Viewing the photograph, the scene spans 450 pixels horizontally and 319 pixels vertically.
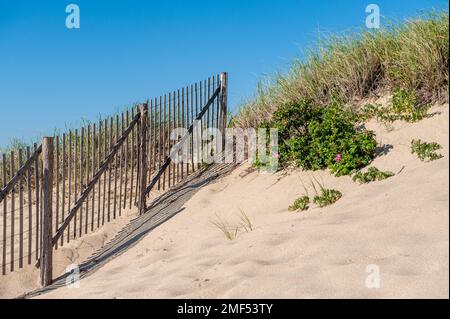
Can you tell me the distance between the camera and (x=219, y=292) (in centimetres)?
439

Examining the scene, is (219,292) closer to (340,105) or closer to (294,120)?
(294,120)

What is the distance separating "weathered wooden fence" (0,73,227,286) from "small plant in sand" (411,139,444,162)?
15.0 ft

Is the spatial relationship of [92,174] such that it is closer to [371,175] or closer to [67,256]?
[67,256]

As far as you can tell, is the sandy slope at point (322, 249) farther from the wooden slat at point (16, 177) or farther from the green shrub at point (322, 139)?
the wooden slat at point (16, 177)

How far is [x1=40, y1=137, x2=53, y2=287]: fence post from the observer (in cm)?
753

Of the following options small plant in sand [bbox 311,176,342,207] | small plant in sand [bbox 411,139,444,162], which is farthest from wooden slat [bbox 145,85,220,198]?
small plant in sand [bbox 411,139,444,162]

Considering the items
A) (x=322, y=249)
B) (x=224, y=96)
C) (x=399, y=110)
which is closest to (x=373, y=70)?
(x=399, y=110)

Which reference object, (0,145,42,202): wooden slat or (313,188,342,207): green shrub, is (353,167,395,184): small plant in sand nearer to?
(313,188,342,207): green shrub

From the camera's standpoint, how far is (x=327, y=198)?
681 cm

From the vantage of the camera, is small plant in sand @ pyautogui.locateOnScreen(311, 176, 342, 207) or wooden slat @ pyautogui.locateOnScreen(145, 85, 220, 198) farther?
wooden slat @ pyautogui.locateOnScreen(145, 85, 220, 198)

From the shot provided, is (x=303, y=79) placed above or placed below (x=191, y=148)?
above

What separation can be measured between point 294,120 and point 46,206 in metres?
3.97

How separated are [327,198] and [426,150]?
154cm
